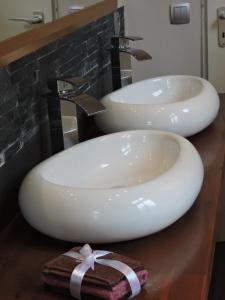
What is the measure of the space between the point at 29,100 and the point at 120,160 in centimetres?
27

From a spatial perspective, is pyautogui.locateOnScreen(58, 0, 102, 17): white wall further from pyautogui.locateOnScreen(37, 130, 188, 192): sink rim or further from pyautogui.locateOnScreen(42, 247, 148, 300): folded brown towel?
pyautogui.locateOnScreen(42, 247, 148, 300): folded brown towel

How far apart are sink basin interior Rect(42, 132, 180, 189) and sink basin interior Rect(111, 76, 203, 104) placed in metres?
0.38

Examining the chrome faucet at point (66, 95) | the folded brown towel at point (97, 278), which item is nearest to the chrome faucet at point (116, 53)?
the chrome faucet at point (66, 95)

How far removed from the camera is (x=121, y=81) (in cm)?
179

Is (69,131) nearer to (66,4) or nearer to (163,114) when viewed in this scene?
(163,114)

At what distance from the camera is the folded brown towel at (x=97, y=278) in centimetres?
75

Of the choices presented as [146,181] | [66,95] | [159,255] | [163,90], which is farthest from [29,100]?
[163,90]

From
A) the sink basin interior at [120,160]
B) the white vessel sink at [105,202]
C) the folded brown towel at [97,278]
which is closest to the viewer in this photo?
the folded brown towel at [97,278]

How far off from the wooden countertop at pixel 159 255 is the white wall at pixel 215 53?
114cm

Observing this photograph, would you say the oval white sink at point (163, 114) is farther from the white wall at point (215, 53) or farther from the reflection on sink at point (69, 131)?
the white wall at point (215, 53)

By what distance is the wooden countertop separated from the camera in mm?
815

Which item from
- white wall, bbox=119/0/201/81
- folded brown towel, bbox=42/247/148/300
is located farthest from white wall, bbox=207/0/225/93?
folded brown towel, bbox=42/247/148/300

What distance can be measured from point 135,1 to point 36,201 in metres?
1.44

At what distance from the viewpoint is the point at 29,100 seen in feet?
3.85
